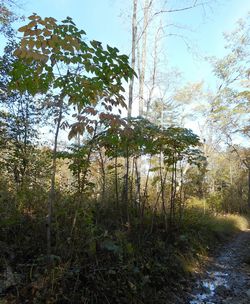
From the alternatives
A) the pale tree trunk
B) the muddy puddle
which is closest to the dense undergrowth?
the muddy puddle

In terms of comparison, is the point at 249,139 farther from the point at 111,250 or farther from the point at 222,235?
the point at 111,250

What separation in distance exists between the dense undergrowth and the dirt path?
0.34 metres

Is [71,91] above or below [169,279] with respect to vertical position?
above

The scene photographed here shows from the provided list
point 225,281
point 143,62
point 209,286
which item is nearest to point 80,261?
point 209,286

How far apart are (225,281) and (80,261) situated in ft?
9.96

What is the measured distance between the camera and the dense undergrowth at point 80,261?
313 centimetres

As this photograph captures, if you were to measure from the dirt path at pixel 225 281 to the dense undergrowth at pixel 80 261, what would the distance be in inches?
13.4

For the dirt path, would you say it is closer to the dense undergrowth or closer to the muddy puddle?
the muddy puddle

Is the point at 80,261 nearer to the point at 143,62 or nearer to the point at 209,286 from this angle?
the point at 209,286

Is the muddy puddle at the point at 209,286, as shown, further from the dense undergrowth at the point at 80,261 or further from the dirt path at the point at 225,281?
the dense undergrowth at the point at 80,261

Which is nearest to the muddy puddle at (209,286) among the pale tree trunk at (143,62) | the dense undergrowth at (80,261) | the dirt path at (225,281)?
the dirt path at (225,281)

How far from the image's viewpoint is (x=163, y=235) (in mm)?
Answer: 6012

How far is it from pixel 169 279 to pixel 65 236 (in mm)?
1839

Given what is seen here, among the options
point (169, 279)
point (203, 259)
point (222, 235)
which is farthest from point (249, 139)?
point (169, 279)
